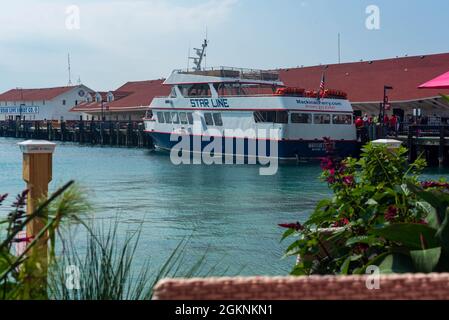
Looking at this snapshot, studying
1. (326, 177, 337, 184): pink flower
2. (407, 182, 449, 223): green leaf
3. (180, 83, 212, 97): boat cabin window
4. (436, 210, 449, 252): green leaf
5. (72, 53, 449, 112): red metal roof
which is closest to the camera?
(436, 210, 449, 252): green leaf

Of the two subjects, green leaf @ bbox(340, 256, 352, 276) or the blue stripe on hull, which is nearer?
green leaf @ bbox(340, 256, 352, 276)

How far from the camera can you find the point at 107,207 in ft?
48.4

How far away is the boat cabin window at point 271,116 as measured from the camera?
27.9 m

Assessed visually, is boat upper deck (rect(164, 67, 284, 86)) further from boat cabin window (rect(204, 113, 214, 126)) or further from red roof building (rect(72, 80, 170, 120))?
red roof building (rect(72, 80, 170, 120))

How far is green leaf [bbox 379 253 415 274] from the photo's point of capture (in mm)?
3080

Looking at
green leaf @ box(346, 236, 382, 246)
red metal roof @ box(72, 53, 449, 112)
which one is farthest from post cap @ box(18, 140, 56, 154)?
red metal roof @ box(72, 53, 449, 112)

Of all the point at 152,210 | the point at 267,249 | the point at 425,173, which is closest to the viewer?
the point at 267,249

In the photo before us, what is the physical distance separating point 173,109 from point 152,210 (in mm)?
18547

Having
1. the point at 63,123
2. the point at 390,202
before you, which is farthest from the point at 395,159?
the point at 63,123

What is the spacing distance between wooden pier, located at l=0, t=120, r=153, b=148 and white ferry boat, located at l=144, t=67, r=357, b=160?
439 inches

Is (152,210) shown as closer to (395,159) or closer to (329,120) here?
(395,159)

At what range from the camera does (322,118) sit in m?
28.7
